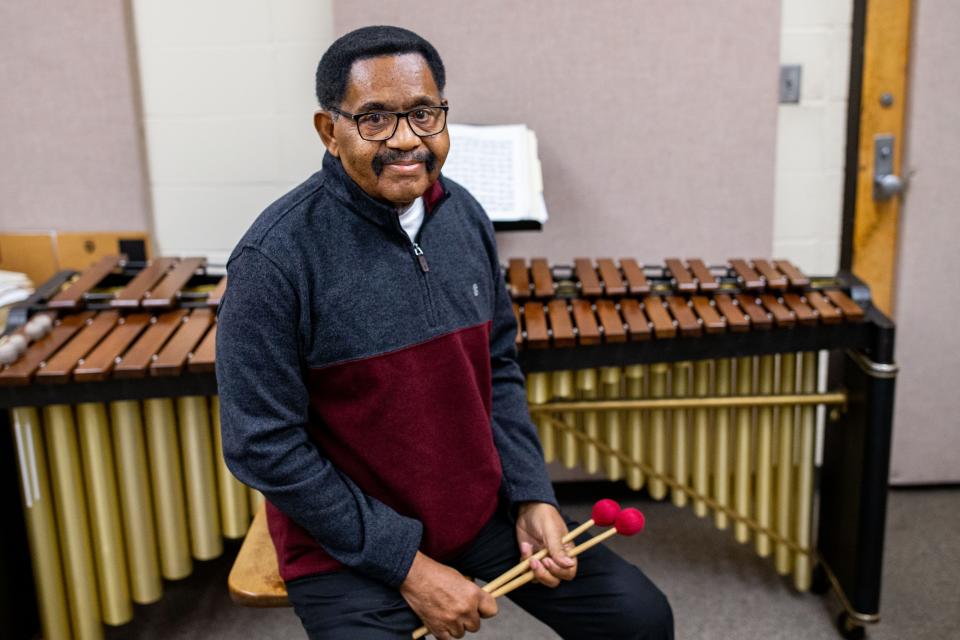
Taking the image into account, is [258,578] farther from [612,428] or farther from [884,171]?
[884,171]

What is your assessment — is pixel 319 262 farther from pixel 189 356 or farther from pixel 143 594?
pixel 143 594

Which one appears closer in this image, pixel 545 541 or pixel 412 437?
pixel 412 437

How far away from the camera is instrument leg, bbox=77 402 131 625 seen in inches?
85.2

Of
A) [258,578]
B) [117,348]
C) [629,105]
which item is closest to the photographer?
[258,578]

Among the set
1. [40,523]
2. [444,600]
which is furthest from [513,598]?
[40,523]

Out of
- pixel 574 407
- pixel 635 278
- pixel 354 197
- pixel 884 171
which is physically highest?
pixel 354 197

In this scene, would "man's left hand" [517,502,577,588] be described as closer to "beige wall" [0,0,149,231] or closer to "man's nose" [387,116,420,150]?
"man's nose" [387,116,420,150]

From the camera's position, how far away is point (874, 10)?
2857 millimetres

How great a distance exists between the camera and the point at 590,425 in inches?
97.2

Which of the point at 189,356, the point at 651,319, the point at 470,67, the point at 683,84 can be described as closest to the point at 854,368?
the point at 651,319

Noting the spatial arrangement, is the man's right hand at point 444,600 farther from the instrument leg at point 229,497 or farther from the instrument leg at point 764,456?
the instrument leg at point 764,456

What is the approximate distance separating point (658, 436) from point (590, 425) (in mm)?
181

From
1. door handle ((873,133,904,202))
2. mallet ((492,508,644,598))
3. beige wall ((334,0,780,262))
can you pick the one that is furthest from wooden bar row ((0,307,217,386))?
door handle ((873,133,904,202))

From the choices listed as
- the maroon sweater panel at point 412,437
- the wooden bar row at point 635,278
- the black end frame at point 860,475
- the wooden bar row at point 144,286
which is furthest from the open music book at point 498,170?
the black end frame at point 860,475
